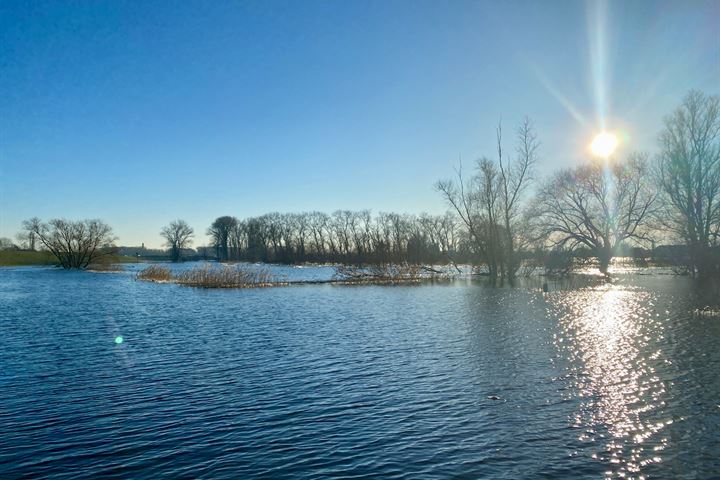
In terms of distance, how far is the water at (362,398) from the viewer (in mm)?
7605

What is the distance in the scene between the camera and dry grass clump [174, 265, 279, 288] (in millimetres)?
46344

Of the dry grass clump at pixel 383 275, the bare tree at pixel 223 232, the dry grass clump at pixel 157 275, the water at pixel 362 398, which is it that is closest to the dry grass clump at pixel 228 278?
the dry grass clump at pixel 157 275

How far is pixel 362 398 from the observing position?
10.9 meters

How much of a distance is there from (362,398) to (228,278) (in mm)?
37924

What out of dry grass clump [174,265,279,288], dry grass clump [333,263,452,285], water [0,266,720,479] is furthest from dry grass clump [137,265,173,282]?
water [0,266,720,479]

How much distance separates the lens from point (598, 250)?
54.7m

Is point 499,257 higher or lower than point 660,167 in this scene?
lower

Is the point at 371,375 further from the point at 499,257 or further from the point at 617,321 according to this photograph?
the point at 499,257

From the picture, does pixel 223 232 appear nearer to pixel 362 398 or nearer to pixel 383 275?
pixel 383 275

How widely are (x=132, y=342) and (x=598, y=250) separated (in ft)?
168

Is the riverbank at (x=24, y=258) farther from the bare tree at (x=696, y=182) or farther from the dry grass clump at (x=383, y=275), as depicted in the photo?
the bare tree at (x=696, y=182)

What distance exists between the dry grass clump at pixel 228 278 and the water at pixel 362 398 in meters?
23.5

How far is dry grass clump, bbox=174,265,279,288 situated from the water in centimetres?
2351

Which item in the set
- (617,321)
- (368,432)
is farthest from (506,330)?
(368,432)
